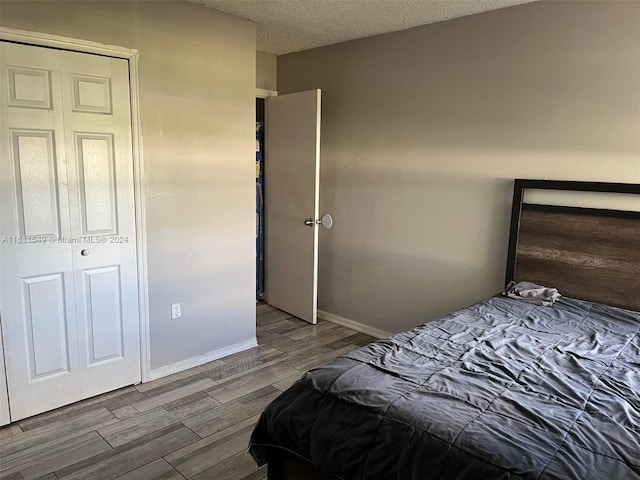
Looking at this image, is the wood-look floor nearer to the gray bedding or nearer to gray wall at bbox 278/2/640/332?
the gray bedding

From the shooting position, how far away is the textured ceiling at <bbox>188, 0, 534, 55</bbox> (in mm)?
2855

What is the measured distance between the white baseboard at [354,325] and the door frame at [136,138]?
1.76m

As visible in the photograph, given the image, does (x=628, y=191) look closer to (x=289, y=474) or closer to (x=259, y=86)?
(x=289, y=474)

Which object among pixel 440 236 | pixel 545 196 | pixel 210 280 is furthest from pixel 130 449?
pixel 545 196

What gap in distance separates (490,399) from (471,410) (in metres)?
0.12

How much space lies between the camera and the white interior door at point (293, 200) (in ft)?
12.8

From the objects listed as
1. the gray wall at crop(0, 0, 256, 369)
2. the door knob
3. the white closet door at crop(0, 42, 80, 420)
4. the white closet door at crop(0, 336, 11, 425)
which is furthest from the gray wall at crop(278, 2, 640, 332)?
the white closet door at crop(0, 336, 11, 425)

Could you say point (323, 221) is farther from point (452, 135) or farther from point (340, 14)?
point (340, 14)

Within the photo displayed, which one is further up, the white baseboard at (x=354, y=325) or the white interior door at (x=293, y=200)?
the white interior door at (x=293, y=200)

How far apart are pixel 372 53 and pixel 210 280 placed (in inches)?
86.6

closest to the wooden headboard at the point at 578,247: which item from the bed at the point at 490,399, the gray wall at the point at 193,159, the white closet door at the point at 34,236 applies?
the bed at the point at 490,399

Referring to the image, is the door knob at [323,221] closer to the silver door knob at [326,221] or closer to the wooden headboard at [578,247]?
the silver door knob at [326,221]

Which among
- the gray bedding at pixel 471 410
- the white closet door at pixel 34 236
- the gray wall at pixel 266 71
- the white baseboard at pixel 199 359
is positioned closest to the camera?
the gray bedding at pixel 471 410

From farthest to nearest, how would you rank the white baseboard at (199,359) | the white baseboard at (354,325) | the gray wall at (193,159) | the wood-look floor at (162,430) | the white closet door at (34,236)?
the white baseboard at (354,325) → the white baseboard at (199,359) → the gray wall at (193,159) → the white closet door at (34,236) → the wood-look floor at (162,430)
